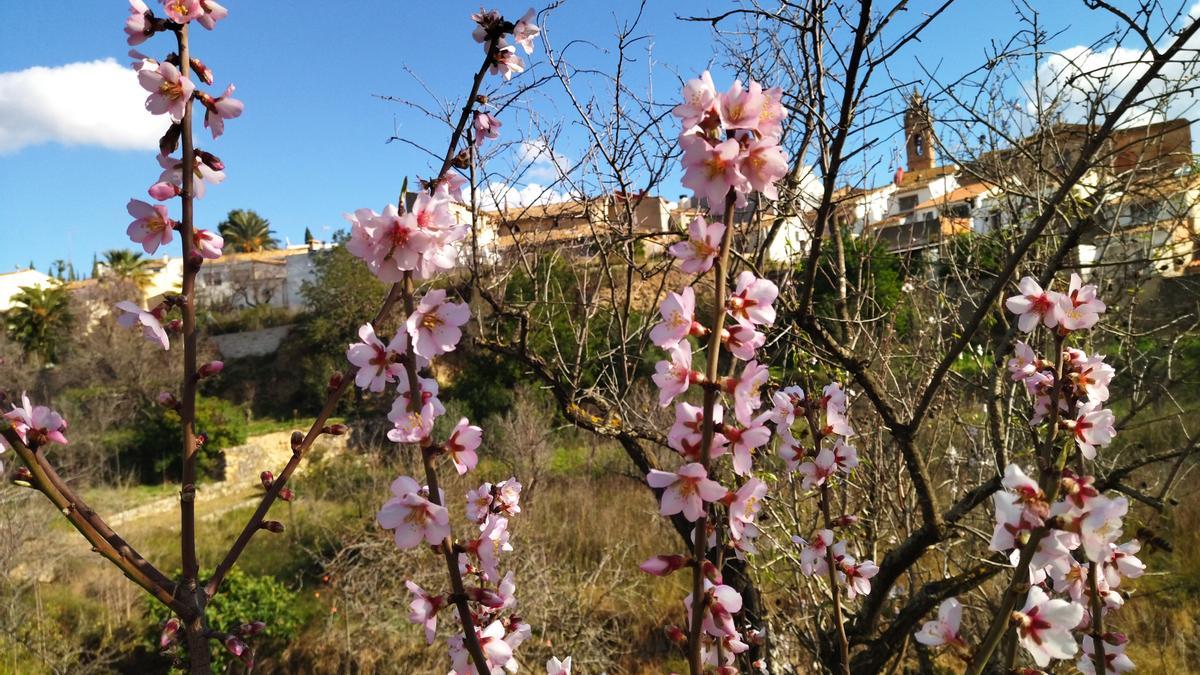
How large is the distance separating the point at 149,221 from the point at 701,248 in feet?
2.84

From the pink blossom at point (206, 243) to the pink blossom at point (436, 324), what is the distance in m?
0.37

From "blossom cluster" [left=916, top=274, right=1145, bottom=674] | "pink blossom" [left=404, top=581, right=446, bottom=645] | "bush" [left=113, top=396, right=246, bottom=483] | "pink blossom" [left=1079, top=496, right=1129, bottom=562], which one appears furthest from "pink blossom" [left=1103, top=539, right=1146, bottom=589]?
"bush" [left=113, top=396, right=246, bottom=483]

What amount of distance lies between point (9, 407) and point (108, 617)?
8307 mm

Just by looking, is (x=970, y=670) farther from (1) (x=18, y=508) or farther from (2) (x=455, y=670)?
(1) (x=18, y=508)

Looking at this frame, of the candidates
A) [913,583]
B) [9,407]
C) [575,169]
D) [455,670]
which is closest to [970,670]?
[455,670]

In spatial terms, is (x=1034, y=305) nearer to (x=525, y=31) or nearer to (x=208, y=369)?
(x=525, y=31)

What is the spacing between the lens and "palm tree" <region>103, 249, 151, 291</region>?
84.9 ft

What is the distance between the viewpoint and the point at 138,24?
1.04m

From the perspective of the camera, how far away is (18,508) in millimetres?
7332

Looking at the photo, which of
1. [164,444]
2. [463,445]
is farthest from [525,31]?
[164,444]

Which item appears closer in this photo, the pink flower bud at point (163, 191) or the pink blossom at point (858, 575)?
the pink flower bud at point (163, 191)

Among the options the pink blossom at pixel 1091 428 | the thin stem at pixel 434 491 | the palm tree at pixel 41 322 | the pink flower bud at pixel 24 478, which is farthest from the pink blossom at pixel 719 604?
the palm tree at pixel 41 322

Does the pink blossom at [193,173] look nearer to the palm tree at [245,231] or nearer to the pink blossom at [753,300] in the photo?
the pink blossom at [753,300]

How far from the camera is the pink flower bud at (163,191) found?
104 cm
